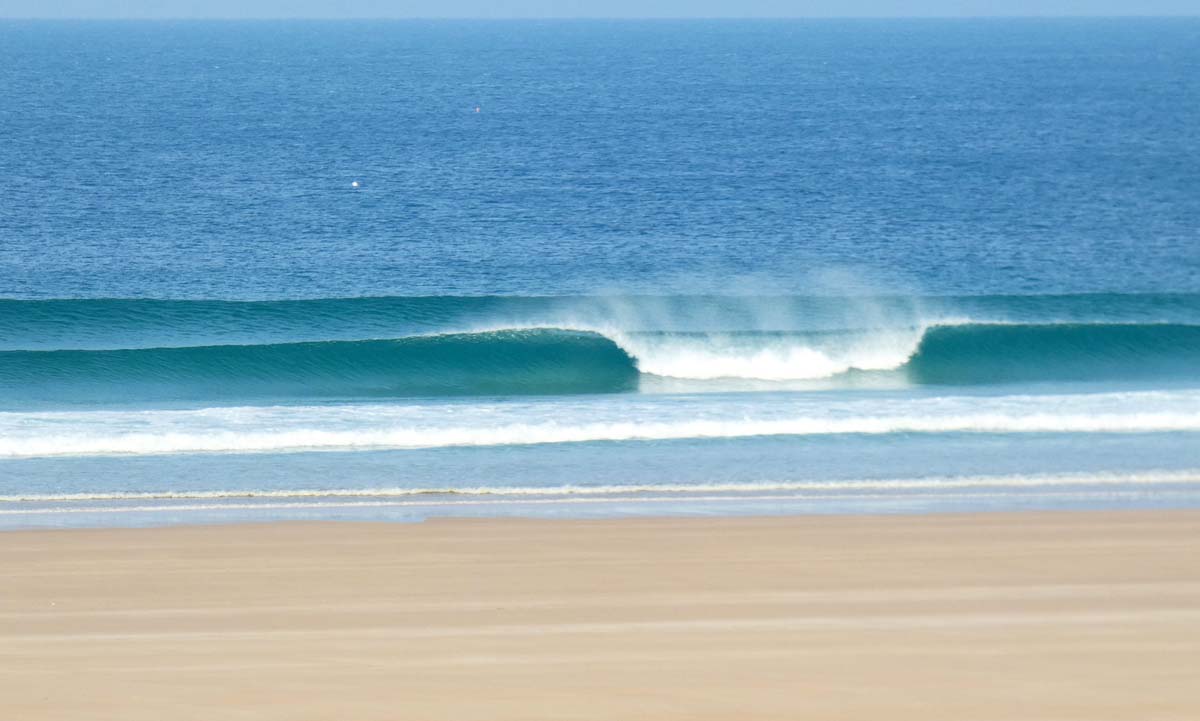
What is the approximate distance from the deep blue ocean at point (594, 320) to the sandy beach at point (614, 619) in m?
1.14

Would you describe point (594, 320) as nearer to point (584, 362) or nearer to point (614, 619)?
point (584, 362)

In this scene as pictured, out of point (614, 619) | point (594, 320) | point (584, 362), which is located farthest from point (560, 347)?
point (614, 619)

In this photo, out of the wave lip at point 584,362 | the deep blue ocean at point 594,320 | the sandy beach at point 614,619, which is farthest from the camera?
the wave lip at point 584,362

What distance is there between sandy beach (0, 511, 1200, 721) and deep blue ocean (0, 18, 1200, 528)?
114 centimetres

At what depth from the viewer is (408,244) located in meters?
27.7

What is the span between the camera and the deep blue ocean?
11930mm

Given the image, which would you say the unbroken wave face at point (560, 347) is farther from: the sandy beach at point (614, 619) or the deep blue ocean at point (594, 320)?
the sandy beach at point (614, 619)

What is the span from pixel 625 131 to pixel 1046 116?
65.8ft

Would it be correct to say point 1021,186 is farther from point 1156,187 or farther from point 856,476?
point 856,476

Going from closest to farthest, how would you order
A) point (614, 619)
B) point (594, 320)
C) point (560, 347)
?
point (614, 619), point (560, 347), point (594, 320)

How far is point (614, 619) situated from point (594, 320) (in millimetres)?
12960

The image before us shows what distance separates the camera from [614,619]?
24.8ft

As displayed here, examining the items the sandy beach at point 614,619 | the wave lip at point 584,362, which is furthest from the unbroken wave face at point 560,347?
the sandy beach at point 614,619

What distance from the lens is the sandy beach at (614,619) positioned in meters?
6.36
